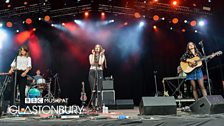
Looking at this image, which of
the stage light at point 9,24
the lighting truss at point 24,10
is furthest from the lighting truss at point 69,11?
the stage light at point 9,24

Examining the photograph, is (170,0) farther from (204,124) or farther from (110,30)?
(204,124)

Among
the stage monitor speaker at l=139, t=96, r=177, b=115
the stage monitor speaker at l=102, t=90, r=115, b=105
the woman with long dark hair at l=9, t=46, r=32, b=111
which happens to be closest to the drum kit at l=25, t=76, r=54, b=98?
the stage monitor speaker at l=102, t=90, r=115, b=105

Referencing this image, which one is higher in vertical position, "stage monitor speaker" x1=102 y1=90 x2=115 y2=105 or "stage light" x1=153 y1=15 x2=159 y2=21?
"stage light" x1=153 y1=15 x2=159 y2=21

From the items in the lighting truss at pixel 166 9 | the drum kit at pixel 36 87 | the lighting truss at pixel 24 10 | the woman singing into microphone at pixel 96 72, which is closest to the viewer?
the woman singing into microphone at pixel 96 72

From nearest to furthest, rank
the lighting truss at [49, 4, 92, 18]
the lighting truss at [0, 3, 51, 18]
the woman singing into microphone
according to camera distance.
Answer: the woman singing into microphone < the lighting truss at [0, 3, 51, 18] < the lighting truss at [49, 4, 92, 18]

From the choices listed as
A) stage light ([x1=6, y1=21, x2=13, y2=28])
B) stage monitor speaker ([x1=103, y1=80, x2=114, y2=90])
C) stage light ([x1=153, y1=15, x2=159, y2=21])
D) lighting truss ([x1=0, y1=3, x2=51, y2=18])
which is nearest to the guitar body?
stage monitor speaker ([x1=103, y1=80, x2=114, y2=90])

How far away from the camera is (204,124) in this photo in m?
2.75

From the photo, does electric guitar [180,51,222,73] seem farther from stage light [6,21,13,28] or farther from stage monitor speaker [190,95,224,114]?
stage light [6,21,13,28]

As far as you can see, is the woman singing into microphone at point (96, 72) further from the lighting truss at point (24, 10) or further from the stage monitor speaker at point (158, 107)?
A: the lighting truss at point (24, 10)

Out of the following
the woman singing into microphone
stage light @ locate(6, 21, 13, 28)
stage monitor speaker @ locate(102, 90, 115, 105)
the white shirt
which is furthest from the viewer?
stage light @ locate(6, 21, 13, 28)

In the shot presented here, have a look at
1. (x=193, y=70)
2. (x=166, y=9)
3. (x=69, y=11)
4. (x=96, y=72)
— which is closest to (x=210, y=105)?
(x=193, y=70)

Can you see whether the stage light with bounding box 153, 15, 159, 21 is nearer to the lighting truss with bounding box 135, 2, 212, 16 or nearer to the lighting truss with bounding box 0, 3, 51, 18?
the lighting truss with bounding box 135, 2, 212, 16

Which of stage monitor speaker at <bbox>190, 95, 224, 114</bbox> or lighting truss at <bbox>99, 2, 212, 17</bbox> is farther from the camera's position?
lighting truss at <bbox>99, 2, 212, 17</bbox>

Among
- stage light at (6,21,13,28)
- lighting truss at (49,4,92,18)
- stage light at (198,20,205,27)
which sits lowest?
stage light at (198,20,205,27)
